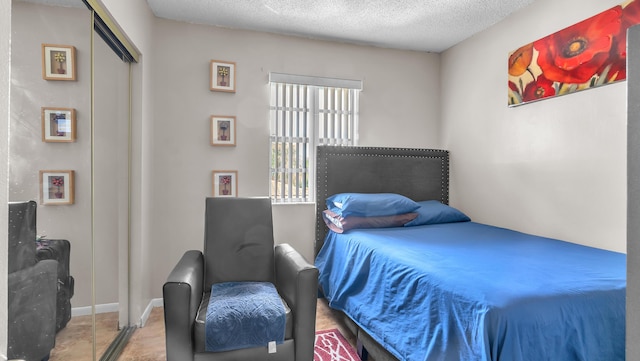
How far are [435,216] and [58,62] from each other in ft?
9.70

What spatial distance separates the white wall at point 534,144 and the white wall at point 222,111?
2.55ft

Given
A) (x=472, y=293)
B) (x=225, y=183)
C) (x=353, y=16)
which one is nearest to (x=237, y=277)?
(x=225, y=183)

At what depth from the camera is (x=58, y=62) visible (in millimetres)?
1495

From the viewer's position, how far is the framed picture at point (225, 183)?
130 inches

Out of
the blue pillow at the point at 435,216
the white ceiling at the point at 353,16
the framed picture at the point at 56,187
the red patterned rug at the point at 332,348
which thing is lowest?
the red patterned rug at the point at 332,348

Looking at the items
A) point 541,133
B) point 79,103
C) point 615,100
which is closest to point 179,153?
point 79,103

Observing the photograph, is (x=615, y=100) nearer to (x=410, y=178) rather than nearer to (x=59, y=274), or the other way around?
(x=410, y=178)

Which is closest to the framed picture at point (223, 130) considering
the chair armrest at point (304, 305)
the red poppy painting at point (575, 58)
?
Answer: the chair armrest at point (304, 305)

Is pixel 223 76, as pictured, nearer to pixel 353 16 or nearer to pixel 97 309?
pixel 353 16

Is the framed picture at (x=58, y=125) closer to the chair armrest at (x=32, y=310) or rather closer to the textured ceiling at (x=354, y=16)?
the chair armrest at (x=32, y=310)

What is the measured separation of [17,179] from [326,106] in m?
2.85

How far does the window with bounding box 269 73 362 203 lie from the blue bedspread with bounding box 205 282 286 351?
1660mm

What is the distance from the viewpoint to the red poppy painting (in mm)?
2191

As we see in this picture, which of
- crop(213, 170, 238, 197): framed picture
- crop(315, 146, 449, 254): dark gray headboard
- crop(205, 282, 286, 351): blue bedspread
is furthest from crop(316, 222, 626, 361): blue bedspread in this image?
crop(213, 170, 238, 197): framed picture
